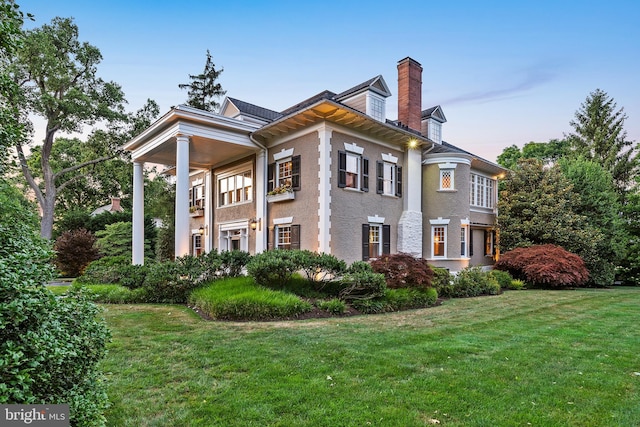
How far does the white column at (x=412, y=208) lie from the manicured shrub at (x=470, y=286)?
2.32m

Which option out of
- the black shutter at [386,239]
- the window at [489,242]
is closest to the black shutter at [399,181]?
the black shutter at [386,239]

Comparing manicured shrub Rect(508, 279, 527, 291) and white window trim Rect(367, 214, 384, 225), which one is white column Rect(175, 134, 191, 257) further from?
manicured shrub Rect(508, 279, 527, 291)

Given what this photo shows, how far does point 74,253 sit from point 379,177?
1964 centimetres

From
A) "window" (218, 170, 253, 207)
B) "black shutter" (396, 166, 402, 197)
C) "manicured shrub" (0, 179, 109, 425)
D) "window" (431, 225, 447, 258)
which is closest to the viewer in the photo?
"manicured shrub" (0, 179, 109, 425)

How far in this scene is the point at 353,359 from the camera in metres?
5.12

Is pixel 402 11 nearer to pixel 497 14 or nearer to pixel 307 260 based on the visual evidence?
pixel 497 14

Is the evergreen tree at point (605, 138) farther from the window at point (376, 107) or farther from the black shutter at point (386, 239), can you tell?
the black shutter at point (386, 239)

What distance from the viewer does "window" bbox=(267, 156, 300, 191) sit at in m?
13.9

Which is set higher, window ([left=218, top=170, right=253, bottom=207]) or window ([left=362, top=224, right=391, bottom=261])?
window ([left=218, top=170, right=253, bottom=207])

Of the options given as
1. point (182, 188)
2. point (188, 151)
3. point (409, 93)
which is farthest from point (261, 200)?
point (409, 93)

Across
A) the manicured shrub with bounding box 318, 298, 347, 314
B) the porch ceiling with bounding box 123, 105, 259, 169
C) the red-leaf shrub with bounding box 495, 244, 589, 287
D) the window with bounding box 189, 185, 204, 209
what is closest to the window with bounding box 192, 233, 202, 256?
the window with bounding box 189, 185, 204, 209

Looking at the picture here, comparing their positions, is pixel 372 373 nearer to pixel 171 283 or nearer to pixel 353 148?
pixel 171 283

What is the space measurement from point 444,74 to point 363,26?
232 inches

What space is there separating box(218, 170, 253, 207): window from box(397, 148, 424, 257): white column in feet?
23.9
